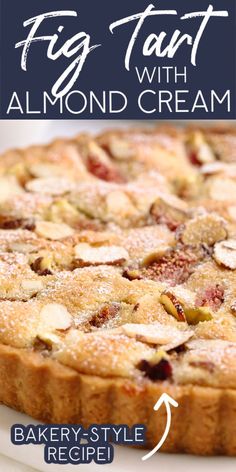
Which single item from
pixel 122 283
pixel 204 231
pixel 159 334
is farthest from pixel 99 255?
pixel 159 334

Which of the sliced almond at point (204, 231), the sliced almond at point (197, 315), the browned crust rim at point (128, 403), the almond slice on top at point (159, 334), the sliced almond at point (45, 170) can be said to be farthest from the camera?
the sliced almond at point (45, 170)

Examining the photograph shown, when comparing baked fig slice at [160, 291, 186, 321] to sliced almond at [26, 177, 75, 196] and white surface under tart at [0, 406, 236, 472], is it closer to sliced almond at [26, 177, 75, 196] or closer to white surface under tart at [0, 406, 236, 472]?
white surface under tart at [0, 406, 236, 472]

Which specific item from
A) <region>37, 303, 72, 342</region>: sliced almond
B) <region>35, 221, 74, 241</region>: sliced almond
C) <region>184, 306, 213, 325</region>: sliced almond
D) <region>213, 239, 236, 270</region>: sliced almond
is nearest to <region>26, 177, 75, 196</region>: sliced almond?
<region>35, 221, 74, 241</region>: sliced almond

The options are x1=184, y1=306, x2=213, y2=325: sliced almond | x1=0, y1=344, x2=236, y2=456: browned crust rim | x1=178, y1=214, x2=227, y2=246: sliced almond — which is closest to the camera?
x1=0, y1=344, x2=236, y2=456: browned crust rim

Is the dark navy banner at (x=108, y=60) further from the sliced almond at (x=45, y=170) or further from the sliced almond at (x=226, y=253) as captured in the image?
the sliced almond at (x=226, y=253)

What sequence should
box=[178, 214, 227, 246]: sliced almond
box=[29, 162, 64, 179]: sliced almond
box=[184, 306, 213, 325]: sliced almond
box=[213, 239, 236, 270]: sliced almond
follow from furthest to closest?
box=[29, 162, 64, 179]: sliced almond, box=[178, 214, 227, 246]: sliced almond, box=[213, 239, 236, 270]: sliced almond, box=[184, 306, 213, 325]: sliced almond

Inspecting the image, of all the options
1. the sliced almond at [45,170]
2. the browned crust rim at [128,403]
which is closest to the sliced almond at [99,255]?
the browned crust rim at [128,403]

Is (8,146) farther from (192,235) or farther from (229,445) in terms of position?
(229,445)

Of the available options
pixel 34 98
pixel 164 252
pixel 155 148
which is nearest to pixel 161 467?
pixel 164 252

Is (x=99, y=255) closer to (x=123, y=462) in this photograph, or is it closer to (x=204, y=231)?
(x=204, y=231)
